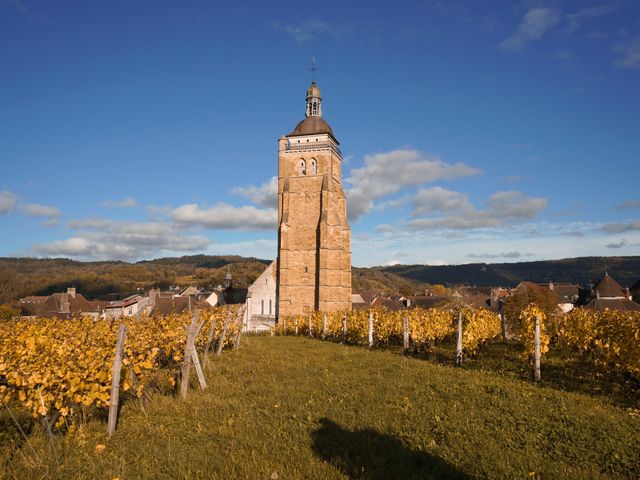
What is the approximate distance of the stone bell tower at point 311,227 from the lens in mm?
36812

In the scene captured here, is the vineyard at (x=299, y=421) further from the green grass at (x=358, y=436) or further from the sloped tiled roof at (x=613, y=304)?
the sloped tiled roof at (x=613, y=304)

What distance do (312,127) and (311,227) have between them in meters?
8.82

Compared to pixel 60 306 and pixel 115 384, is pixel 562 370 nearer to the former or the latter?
pixel 115 384

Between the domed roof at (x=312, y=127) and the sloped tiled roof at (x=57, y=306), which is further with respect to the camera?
the sloped tiled roof at (x=57, y=306)

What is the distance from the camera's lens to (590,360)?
1466 cm

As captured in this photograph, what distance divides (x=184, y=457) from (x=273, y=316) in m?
33.8

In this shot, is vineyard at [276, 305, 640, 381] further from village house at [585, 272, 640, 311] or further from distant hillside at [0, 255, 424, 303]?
distant hillside at [0, 255, 424, 303]

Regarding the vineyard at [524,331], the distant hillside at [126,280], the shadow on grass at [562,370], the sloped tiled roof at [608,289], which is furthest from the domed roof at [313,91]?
the distant hillside at [126,280]

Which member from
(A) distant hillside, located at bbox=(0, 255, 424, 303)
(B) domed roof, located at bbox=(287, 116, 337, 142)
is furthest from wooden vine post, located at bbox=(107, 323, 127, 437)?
(A) distant hillside, located at bbox=(0, 255, 424, 303)

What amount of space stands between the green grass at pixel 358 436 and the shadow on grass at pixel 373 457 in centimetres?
2

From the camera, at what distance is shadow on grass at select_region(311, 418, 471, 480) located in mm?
5863

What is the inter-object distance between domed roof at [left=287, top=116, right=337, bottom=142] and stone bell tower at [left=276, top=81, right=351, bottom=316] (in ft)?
0.28

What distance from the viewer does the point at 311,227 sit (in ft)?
123

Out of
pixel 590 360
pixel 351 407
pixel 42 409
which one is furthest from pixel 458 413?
pixel 590 360
